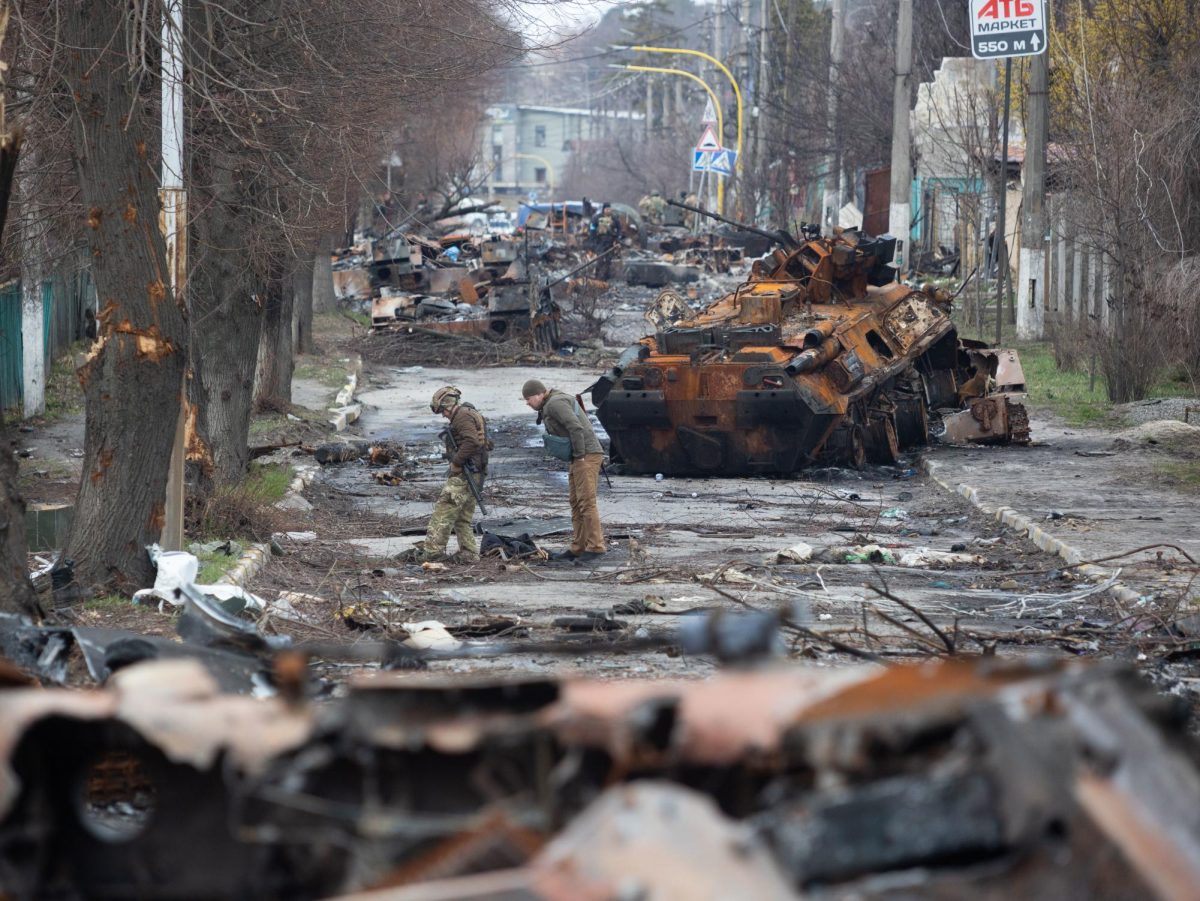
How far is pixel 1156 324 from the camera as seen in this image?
2022 centimetres

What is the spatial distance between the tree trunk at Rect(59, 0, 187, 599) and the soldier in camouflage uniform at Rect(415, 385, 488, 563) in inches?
143

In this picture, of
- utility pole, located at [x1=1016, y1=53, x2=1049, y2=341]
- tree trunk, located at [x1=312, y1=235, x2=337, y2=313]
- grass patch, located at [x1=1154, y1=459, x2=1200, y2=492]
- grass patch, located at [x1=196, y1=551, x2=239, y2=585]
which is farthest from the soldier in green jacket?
tree trunk, located at [x1=312, y1=235, x2=337, y2=313]

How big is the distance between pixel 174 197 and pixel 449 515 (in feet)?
12.7

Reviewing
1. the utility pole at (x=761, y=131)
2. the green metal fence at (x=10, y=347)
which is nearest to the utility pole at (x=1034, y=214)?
the green metal fence at (x=10, y=347)

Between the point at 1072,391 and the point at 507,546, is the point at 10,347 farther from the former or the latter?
the point at 1072,391

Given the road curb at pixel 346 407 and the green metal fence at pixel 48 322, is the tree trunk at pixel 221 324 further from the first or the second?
the road curb at pixel 346 407

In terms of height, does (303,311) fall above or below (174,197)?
below

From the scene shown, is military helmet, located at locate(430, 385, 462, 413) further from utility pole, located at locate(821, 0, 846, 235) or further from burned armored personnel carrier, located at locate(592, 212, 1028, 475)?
utility pole, located at locate(821, 0, 846, 235)

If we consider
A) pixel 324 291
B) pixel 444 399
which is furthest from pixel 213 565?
pixel 324 291

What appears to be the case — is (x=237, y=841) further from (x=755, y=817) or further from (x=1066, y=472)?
(x=1066, y=472)

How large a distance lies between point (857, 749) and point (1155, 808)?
0.50 meters

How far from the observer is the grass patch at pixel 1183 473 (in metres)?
15.4

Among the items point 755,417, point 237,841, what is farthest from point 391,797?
point 755,417

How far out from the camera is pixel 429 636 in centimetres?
895
